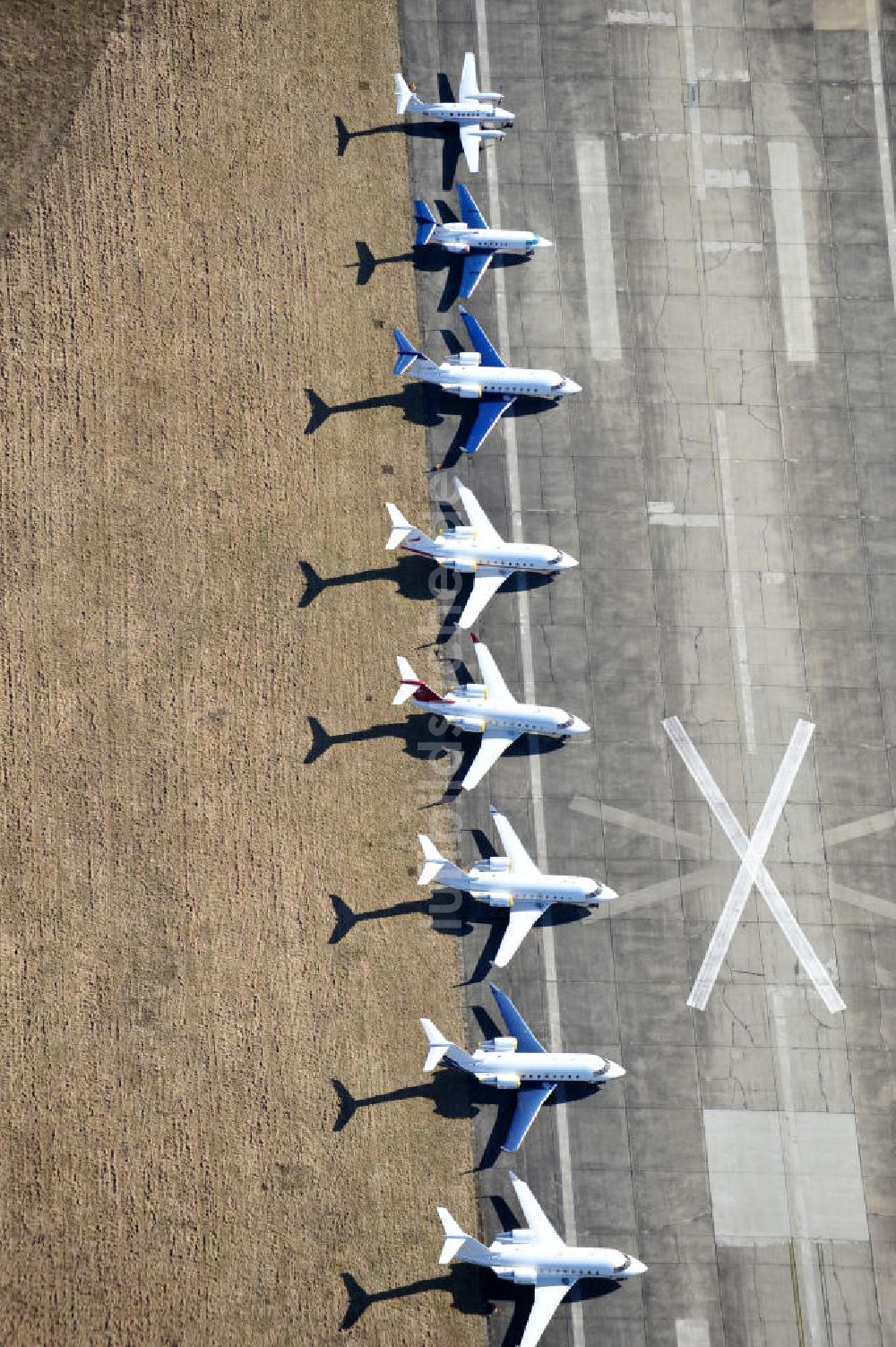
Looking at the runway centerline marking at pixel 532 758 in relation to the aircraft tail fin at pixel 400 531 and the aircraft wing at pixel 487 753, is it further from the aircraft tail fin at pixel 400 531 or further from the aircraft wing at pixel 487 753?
the aircraft tail fin at pixel 400 531

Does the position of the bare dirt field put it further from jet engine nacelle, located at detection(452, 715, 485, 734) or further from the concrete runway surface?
the concrete runway surface

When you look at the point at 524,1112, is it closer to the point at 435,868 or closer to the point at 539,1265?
the point at 539,1265

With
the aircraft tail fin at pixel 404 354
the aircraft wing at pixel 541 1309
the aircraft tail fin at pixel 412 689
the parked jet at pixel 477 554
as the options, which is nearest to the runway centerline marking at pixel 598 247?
the aircraft tail fin at pixel 404 354

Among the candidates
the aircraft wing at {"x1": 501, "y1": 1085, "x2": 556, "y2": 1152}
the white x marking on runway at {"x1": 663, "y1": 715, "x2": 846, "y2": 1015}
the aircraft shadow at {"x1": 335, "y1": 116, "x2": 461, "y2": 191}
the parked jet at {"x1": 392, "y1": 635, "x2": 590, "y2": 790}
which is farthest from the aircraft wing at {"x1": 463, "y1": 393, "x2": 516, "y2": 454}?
Answer: the aircraft wing at {"x1": 501, "y1": 1085, "x2": 556, "y2": 1152}

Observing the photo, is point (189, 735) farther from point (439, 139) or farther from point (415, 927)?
point (439, 139)

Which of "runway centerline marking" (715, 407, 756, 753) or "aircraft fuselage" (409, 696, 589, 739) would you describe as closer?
"aircraft fuselage" (409, 696, 589, 739)

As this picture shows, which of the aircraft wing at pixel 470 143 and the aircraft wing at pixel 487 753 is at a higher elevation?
the aircraft wing at pixel 470 143

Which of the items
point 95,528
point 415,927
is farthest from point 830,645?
point 95,528

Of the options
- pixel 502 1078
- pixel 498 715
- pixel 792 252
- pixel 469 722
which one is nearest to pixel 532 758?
pixel 498 715
